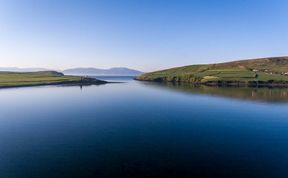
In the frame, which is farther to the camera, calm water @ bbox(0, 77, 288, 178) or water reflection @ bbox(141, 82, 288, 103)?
water reflection @ bbox(141, 82, 288, 103)

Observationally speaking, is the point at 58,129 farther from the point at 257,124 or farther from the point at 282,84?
the point at 282,84

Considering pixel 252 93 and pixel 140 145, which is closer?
pixel 140 145

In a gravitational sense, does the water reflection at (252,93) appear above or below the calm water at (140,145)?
above

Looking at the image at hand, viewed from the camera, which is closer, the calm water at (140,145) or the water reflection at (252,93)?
the calm water at (140,145)

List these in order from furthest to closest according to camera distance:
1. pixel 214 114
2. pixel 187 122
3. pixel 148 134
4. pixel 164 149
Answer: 1. pixel 214 114
2. pixel 187 122
3. pixel 148 134
4. pixel 164 149

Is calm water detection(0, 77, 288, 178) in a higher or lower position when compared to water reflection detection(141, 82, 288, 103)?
lower

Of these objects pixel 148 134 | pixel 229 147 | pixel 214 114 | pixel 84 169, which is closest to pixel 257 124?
pixel 214 114

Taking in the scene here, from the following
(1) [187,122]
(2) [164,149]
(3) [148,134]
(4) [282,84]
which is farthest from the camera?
(4) [282,84]

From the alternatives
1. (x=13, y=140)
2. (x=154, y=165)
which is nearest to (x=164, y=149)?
(x=154, y=165)

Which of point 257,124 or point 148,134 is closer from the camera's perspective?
point 148,134

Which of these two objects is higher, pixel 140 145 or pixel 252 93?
pixel 252 93
